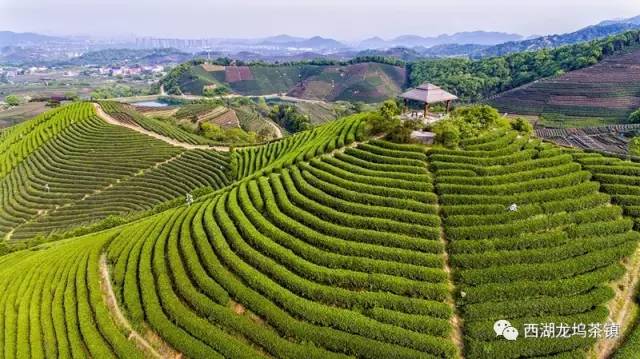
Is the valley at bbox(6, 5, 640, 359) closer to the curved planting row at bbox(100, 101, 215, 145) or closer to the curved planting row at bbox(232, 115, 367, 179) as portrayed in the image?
the curved planting row at bbox(232, 115, 367, 179)

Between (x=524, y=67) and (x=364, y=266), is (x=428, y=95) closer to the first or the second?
(x=364, y=266)

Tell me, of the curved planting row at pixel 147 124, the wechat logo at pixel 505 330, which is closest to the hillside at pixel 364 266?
the wechat logo at pixel 505 330

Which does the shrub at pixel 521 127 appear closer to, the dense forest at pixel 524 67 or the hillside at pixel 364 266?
the hillside at pixel 364 266

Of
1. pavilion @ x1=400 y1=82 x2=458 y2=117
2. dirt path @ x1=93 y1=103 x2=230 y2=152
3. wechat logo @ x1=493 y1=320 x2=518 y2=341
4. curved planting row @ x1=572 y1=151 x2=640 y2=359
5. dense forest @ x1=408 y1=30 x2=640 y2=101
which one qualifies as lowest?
wechat logo @ x1=493 y1=320 x2=518 y2=341

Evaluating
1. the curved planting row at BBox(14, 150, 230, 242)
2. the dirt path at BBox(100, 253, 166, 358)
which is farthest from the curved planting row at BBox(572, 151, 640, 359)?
the curved planting row at BBox(14, 150, 230, 242)

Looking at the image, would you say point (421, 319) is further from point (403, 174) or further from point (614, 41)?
point (614, 41)

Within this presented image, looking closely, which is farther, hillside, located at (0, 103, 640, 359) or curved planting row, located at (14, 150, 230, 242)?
curved planting row, located at (14, 150, 230, 242)

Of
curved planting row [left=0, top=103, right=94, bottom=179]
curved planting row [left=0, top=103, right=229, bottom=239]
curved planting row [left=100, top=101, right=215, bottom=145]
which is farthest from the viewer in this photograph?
curved planting row [left=100, top=101, right=215, bottom=145]
